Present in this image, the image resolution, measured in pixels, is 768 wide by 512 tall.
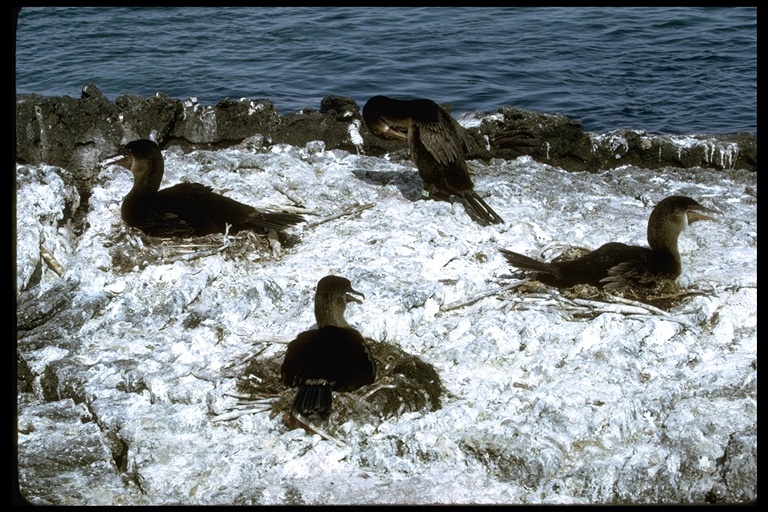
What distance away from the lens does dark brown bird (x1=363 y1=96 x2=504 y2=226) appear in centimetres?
684

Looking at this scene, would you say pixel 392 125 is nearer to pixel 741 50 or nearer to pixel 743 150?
pixel 743 150

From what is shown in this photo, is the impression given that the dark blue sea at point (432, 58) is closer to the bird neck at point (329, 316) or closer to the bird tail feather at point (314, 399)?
the bird neck at point (329, 316)

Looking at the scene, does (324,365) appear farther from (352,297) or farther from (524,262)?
(524,262)

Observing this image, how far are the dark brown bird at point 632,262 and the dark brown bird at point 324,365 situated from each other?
1.27 metres

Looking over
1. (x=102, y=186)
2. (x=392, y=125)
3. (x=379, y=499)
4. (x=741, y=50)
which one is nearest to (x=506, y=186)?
(x=392, y=125)

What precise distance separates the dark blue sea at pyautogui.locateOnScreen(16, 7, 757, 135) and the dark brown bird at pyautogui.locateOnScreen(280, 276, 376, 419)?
6.19 m

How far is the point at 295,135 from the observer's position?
8242 mm

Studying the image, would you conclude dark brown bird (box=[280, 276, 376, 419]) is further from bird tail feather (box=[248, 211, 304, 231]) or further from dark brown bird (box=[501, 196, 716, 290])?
bird tail feather (box=[248, 211, 304, 231])

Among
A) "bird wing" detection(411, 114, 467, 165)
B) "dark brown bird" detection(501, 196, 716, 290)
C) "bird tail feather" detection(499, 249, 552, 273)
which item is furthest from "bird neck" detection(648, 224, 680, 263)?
"bird wing" detection(411, 114, 467, 165)

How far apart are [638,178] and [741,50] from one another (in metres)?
5.63

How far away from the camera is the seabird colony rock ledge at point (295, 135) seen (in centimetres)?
777

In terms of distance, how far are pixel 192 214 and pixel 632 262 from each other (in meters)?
2.81

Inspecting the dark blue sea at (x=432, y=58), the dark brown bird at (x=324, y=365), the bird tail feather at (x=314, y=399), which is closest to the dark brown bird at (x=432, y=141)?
the dark brown bird at (x=324, y=365)

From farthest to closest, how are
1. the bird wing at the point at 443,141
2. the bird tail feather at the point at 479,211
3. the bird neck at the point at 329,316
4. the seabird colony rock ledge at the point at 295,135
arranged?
the seabird colony rock ledge at the point at 295,135, the bird wing at the point at 443,141, the bird tail feather at the point at 479,211, the bird neck at the point at 329,316
